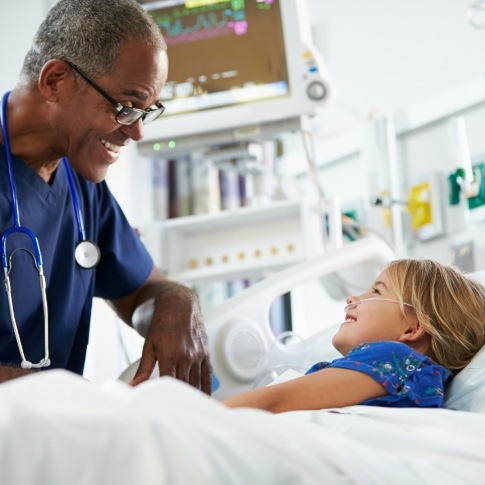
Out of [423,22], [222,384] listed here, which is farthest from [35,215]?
[423,22]

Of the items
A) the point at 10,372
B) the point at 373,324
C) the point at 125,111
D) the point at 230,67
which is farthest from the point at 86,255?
the point at 230,67

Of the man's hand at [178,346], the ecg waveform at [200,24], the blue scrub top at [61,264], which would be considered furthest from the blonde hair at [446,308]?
the ecg waveform at [200,24]

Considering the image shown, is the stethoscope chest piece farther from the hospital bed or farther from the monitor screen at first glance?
the monitor screen

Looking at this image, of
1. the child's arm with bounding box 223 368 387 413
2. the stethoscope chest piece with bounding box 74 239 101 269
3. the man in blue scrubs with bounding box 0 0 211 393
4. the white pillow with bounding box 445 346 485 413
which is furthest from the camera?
the stethoscope chest piece with bounding box 74 239 101 269

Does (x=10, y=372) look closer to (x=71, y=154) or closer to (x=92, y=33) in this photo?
(x=71, y=154)

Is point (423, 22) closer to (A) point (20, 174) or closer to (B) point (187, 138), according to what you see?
(B) point (187, 138)

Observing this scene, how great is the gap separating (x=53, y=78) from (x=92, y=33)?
131 mm

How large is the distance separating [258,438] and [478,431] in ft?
1.68

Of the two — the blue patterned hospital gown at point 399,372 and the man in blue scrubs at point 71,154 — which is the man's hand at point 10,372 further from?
the blue patterned hospital gown at point 399,372

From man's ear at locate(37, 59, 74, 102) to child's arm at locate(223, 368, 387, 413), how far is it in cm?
90

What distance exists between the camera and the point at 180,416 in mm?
840

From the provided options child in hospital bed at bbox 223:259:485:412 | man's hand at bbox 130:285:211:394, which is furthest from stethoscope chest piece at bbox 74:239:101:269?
child in hospital bed at bbox 223:259:485:412

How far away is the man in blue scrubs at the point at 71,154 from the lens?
194 cm

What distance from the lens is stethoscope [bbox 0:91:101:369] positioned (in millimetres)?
1841
